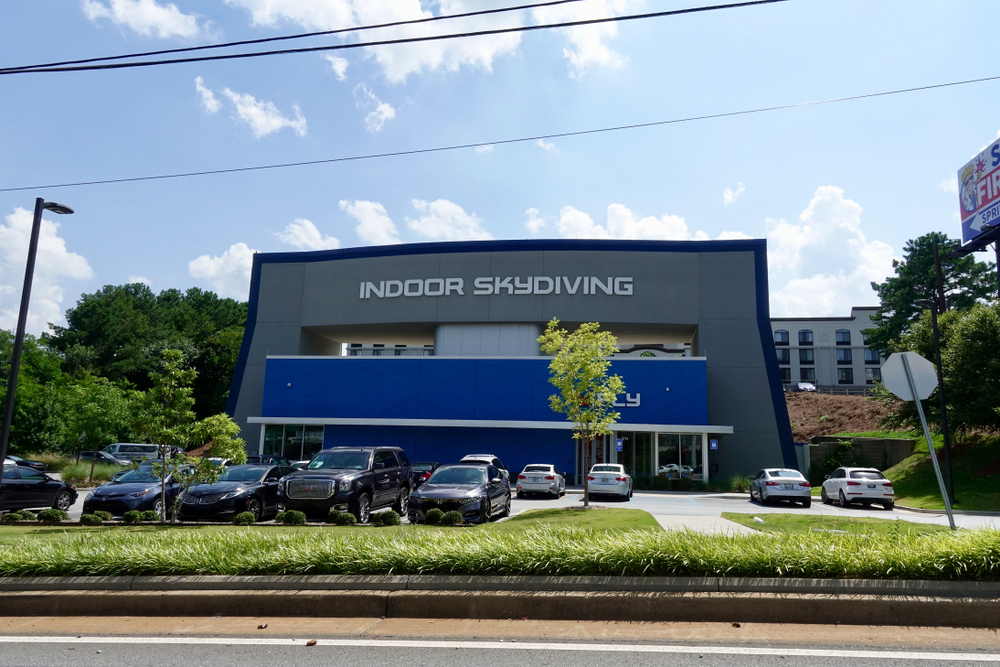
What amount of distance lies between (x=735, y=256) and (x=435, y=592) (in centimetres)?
3587

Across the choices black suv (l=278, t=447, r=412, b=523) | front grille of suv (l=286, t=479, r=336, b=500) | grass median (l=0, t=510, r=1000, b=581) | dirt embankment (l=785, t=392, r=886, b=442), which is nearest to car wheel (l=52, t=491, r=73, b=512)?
black suv (l=278, t=447, r=412, b=523)

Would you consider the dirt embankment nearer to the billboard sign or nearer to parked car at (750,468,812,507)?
the billboard sign

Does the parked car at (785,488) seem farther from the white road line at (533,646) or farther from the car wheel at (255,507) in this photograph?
the white road line at (533,646)

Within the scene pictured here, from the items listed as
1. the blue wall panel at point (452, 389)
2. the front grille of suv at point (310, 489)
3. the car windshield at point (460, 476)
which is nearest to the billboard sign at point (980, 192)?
the blue wall panel at point (452, 389)

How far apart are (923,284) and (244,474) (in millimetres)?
60217

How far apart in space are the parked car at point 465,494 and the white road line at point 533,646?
8.73 metres

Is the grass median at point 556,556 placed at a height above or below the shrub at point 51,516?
above

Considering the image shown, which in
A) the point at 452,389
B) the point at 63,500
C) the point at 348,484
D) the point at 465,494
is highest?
the point at 452,389

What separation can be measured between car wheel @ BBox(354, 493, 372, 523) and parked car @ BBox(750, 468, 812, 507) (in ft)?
49.6

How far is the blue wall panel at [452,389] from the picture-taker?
35.1m

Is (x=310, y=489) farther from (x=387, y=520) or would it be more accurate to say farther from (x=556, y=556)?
(x=556, y=556)

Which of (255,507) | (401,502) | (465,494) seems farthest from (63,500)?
(465,494)

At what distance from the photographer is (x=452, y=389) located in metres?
36.9

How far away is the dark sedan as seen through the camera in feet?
48.6
